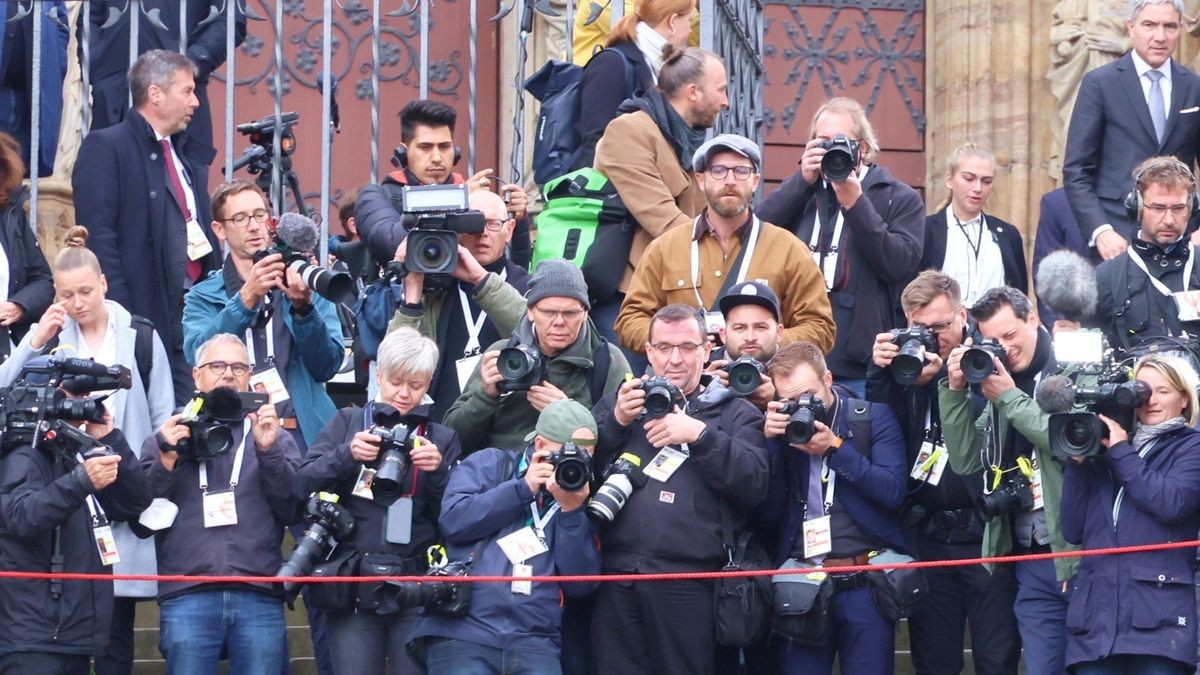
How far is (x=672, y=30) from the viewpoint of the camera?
10445mm

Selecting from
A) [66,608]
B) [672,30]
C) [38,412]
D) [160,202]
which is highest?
[672,30]

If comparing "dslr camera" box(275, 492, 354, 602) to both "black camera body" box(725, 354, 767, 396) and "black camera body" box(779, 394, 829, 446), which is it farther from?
"black camera body" box(779, 394, 829, 446)

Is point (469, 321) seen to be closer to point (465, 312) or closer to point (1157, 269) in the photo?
point (465, 312)

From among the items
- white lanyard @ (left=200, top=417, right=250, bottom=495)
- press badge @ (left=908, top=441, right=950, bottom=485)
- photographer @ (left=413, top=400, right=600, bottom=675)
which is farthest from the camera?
press badge @ (left=908, top=441, right=950, bottom=485)

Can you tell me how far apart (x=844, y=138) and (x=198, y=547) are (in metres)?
2.79

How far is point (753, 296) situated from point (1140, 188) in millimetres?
1587

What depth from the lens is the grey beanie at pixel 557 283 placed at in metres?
9.00

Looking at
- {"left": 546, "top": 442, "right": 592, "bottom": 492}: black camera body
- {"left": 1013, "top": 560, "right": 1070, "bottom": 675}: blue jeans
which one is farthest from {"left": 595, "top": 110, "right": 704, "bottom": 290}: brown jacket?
{"left": 1013, "top": 560, "right": 1070, "bottom": 675}: blue jeans

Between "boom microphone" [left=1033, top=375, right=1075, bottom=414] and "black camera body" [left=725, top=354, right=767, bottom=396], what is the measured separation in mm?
996

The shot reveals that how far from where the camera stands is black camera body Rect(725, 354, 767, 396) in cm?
894

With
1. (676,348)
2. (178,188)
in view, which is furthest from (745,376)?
(178,188)

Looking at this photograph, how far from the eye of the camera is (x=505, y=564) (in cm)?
878

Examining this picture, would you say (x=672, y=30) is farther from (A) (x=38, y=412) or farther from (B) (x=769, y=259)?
(A) (x=38, y=412)

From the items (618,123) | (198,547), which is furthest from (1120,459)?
(198,547)
